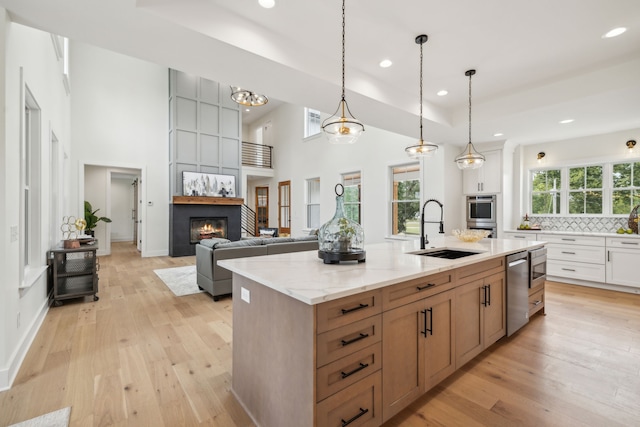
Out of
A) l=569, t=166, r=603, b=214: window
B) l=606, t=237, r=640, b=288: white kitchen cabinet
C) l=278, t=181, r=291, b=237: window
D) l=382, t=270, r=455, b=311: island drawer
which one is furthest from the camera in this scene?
l=278, t=181, r=291, b=237: window

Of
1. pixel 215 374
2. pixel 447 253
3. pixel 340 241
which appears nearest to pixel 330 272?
pixel 340 241

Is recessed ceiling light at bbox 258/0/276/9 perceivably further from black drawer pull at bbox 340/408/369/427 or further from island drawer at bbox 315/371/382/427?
black drawer pull at bbox 340/408/369/427

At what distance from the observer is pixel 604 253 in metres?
4.56

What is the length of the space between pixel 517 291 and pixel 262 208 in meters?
8.97

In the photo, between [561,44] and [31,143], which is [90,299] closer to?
[31,143]

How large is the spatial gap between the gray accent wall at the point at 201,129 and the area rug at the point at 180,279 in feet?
8.40

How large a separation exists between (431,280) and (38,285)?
3.96m

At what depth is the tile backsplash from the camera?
493 cm

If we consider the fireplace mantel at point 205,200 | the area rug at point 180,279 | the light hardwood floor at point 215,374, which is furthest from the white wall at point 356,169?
the area rug at point 180,279

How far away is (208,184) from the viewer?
26.2 ft

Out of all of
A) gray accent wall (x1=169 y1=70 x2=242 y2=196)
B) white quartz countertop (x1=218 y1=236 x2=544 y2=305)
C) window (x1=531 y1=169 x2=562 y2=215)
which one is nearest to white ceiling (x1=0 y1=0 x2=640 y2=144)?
window (x1=531 y1=169 x2=562 y2=215)

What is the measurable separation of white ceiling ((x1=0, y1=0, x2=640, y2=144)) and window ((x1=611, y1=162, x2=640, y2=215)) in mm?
1003

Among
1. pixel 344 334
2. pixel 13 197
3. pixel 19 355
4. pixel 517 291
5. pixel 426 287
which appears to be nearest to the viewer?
pixel 344 334

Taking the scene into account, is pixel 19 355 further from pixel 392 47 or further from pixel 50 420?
pixel 392 47
